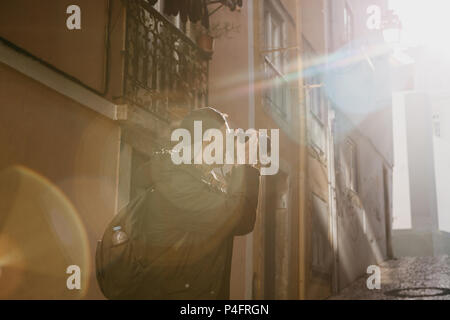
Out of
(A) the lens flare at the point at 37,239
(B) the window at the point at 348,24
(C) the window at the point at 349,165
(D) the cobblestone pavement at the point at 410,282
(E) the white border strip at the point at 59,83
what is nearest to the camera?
(A) the lens flare at the point at 37,239

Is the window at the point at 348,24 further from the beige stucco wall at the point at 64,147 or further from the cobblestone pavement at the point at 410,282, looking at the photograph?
the beige stucco wall at the point at 64,147

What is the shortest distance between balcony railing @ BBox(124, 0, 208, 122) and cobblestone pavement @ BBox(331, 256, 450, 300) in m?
6.35

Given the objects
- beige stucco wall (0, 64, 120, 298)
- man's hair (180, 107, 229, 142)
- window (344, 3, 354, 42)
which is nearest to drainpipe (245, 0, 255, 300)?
beige stucco wall (0, 64, 120, 298)

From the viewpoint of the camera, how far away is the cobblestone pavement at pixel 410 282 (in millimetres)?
11295

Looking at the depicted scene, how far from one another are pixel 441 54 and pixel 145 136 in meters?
29.5

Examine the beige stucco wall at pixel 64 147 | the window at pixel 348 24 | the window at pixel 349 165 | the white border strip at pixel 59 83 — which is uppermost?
the window at pixel 348 24

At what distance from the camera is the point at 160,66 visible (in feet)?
20.5

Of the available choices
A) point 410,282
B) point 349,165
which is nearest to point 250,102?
point 410,282

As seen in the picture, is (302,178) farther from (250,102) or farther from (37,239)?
(37,239)

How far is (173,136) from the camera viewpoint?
9.68 ft

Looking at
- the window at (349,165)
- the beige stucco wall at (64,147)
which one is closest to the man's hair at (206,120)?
the beige stucco wall at (64,147)

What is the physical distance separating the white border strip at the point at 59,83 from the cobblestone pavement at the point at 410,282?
7467 mm
